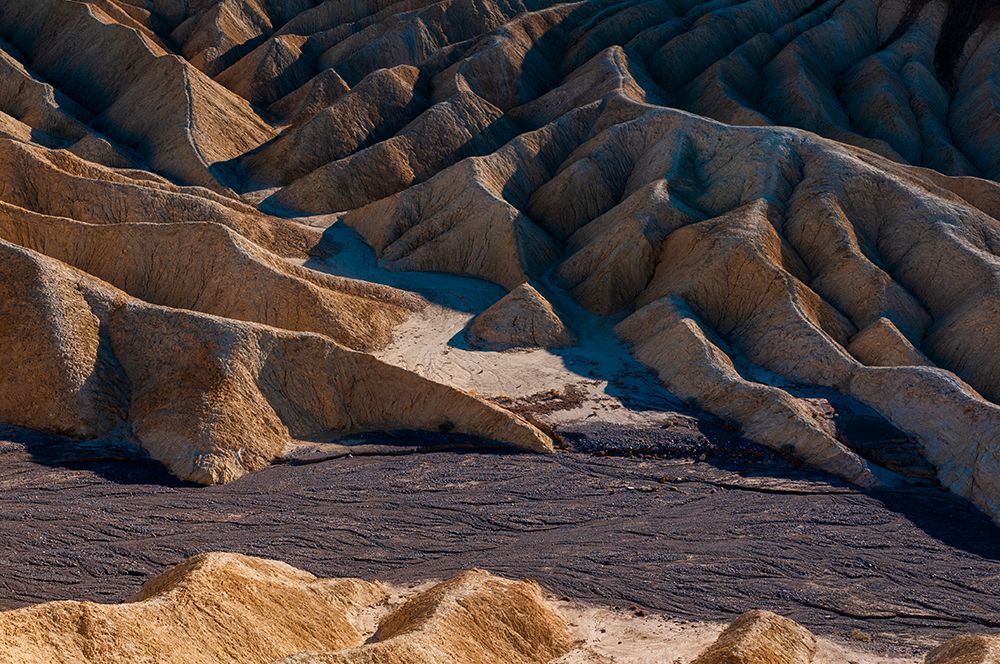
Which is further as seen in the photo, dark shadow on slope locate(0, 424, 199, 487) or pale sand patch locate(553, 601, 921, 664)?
dark shadow on slope locate(0, 424, 199, 487)

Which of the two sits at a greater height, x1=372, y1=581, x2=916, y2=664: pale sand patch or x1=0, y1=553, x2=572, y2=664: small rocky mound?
x1=0, y1=553, x2=572, y2=664: small rocky mound

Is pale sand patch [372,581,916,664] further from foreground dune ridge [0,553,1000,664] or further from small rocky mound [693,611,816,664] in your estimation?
small rocky mound [693,611,816,664]

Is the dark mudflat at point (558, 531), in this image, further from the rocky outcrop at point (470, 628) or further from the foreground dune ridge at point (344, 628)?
the rocky outcrop at point (470, 628)

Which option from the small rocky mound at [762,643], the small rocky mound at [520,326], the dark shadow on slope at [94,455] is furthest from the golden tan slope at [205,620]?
the small rocky mound at [520,326]

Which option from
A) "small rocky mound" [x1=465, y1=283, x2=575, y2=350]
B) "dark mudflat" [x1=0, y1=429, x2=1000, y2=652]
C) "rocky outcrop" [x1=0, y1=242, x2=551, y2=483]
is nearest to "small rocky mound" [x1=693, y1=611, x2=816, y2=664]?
"dark mudflat" [x1=0, y1=429, x2=1000, y2=652]

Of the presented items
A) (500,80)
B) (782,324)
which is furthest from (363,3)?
(782,324)

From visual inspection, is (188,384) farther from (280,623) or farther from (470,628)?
(470,628)
